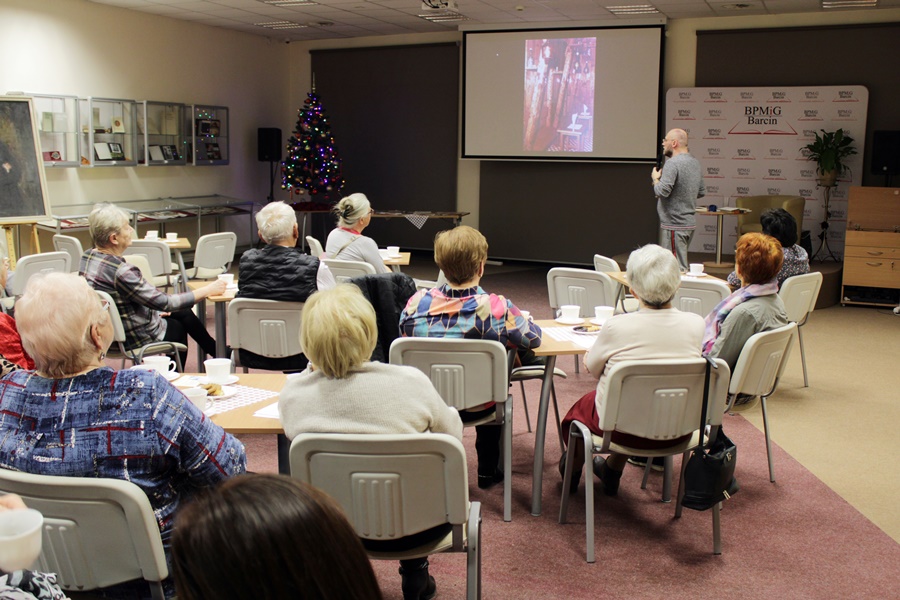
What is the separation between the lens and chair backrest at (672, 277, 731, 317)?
16.8 feet

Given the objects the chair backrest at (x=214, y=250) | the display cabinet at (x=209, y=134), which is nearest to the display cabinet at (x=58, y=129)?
the display cabinet at (x=209, y=134)

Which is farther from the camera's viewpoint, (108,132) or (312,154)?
(312,154)

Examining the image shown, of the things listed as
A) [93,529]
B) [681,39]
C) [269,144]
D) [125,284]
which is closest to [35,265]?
[125,284]

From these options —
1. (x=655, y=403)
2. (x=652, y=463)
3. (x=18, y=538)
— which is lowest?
(x=652, y=463)

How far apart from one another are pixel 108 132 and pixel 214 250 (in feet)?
13.0

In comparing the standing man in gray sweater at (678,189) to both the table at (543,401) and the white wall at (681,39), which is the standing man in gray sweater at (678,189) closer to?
the white wall at (681,39)

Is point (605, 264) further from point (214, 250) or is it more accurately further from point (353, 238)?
point (214, 250)

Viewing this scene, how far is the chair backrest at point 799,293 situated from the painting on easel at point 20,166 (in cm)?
604

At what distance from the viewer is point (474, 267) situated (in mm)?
3662

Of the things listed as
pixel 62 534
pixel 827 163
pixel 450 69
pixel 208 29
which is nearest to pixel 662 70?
pixel 827 163

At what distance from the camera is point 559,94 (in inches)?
440

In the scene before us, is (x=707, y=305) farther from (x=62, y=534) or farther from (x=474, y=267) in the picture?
(x=62, y=534)

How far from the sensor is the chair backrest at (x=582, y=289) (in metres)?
5.20

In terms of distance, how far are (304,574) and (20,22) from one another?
1006 centimetres
